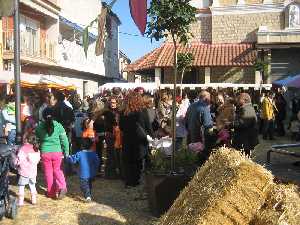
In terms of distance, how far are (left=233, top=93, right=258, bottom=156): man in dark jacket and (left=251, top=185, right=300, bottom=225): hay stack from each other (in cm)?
449

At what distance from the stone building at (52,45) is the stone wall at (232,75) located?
269 inches

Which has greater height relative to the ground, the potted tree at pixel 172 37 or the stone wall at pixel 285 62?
the stone wall at pixel 285 62

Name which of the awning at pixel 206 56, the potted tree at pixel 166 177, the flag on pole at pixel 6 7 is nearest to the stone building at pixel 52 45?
the awning at pixel 206 56

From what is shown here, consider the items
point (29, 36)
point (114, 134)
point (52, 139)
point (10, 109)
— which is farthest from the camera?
point (29, 36)

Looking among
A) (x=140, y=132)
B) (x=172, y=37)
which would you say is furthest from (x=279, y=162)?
(x=172, y=37)

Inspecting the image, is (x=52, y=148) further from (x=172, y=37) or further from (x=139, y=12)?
(x=139, y=12)

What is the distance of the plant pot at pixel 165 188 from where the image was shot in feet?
23.2

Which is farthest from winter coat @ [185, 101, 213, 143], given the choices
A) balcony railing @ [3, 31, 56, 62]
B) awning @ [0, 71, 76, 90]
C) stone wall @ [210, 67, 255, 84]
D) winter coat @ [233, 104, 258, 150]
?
stone wall @ [210, 67, 255, 84]

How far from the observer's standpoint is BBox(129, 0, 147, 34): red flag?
20.9 feet

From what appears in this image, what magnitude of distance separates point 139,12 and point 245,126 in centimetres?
304

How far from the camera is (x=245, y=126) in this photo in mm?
8453

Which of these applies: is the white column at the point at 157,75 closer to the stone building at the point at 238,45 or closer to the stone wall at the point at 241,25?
the stone building at the point at 238,45

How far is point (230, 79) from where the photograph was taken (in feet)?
95.2

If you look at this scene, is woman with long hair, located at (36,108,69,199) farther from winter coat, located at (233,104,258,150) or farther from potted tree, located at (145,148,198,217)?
winter coat, located at (233,104,258,150)
